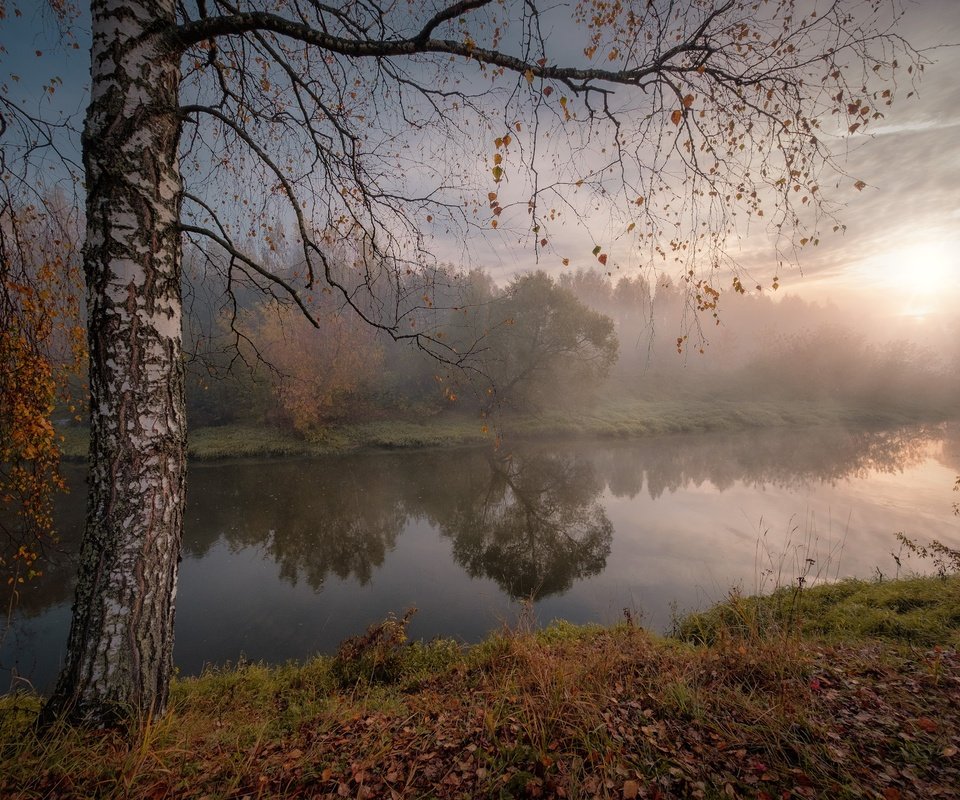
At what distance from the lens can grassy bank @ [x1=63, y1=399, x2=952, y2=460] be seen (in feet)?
68.6

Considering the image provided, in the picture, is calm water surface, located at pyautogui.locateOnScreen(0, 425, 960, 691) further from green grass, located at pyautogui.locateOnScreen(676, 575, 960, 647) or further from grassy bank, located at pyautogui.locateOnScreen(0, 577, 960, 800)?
grassy bank, located at pyautogui.locateOnScreen(0, 577, 960, 800)

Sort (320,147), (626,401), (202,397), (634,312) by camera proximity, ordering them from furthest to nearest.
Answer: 1. (634,312)
2. (626,401)
3. (202,397)
4. (320,147)

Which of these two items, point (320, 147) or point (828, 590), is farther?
point (828, 590)

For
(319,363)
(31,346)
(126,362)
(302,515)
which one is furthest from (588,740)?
(319,363)

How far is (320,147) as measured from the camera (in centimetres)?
308

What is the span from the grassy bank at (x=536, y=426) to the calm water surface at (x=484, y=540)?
2.30 metres

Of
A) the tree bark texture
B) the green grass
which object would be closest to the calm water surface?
the green grass

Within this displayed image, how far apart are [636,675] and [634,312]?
74.9 meters

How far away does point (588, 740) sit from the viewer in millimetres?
2234

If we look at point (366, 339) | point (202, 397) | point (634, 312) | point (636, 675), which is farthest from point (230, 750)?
point (634, 312)

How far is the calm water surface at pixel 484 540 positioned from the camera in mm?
7090

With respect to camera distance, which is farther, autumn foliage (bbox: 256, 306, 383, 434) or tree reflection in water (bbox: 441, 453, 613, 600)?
autumn foliage (bbox: 256, 306, 383, 434)

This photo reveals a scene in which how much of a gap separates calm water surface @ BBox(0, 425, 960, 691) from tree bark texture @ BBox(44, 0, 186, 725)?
1888 mm

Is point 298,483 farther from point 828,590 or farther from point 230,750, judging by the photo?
point 828,590
